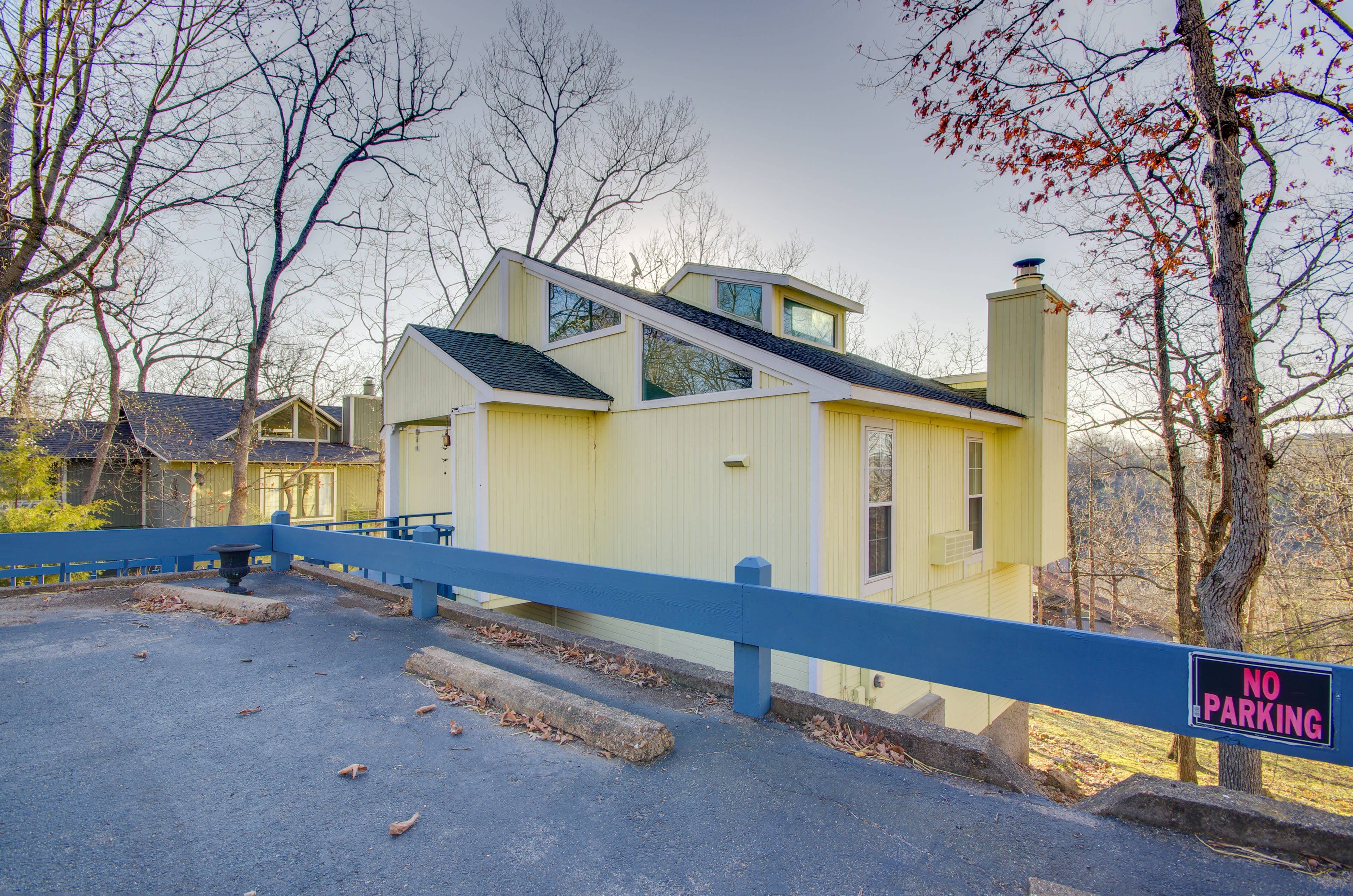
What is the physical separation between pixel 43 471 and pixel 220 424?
9.35m

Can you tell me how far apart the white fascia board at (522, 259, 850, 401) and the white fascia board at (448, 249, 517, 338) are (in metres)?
1.55

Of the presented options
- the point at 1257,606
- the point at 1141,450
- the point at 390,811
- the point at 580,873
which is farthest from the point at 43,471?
the point at 1257,606

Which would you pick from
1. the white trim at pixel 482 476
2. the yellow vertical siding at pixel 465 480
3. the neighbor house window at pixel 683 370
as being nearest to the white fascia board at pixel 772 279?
the neighbor house window at pixel 683 370

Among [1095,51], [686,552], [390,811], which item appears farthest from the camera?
[686,552]

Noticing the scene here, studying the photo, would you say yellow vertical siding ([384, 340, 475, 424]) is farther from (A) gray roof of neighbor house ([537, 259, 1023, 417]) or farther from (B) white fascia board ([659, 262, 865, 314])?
(B) white fascia board ([659, 262, 865, 314])

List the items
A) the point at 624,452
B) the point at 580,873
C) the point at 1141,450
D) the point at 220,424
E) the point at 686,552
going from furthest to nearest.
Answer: the point at 220,424
the point at 1141,450
the point at 624,452
the point at 686,552
the point at 580,873

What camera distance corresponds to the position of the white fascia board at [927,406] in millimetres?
6477

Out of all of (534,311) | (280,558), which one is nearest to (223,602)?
(280,558)

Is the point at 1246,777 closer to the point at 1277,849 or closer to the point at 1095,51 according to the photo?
the point at 1277,849

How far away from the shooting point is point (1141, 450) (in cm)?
1548

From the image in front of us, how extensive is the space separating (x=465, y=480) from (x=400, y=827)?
632 centimetres

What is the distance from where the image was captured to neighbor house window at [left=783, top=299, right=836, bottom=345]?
10594 mm

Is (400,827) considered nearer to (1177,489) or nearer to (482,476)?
(482,476)

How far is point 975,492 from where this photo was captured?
32.4 feet
